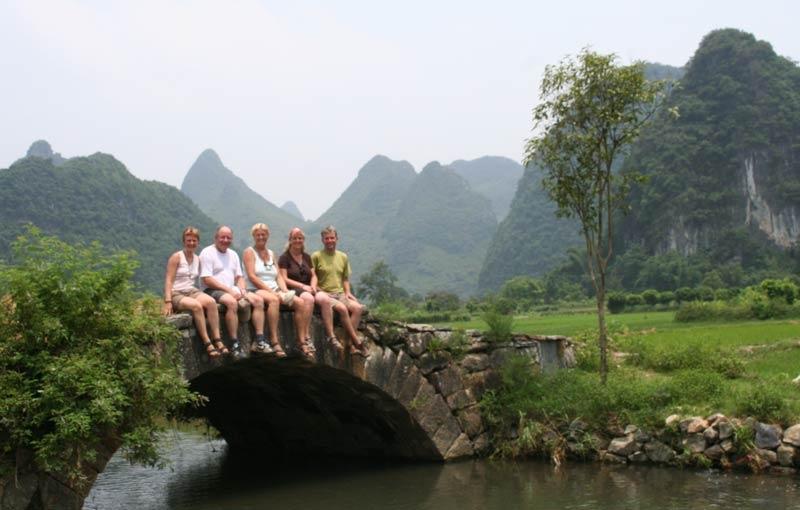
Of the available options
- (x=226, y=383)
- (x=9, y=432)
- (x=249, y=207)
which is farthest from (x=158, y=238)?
(x=249, y=207)

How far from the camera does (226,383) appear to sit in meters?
12.4

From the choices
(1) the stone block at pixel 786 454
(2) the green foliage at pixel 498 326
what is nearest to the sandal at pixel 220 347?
(2) the green foliage at pixel 498 326

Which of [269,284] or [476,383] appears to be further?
[476,383]

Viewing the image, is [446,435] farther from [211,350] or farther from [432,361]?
[211,350]

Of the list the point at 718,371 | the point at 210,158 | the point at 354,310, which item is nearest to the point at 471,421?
the point at 354,310

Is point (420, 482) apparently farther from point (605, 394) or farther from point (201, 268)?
point (201, 268)

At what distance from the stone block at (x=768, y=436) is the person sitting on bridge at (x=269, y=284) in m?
5.58

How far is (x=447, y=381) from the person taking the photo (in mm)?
12055

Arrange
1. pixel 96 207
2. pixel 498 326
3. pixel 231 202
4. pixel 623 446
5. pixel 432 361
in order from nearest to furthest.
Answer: pixel 623 446 < pixel 432 361 < pixel 498 326 < pixel 96 207 < pixel 231 202

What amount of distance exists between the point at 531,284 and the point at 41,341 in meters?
63.7

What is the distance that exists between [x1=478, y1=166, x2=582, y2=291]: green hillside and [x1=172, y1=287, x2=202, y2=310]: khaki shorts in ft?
318

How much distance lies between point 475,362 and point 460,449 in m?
1.24

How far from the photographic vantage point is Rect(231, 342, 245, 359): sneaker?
9292 millimetres

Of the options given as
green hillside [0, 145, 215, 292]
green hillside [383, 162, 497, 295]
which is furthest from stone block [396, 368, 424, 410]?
green hillside [383, 162, 497, 295]
